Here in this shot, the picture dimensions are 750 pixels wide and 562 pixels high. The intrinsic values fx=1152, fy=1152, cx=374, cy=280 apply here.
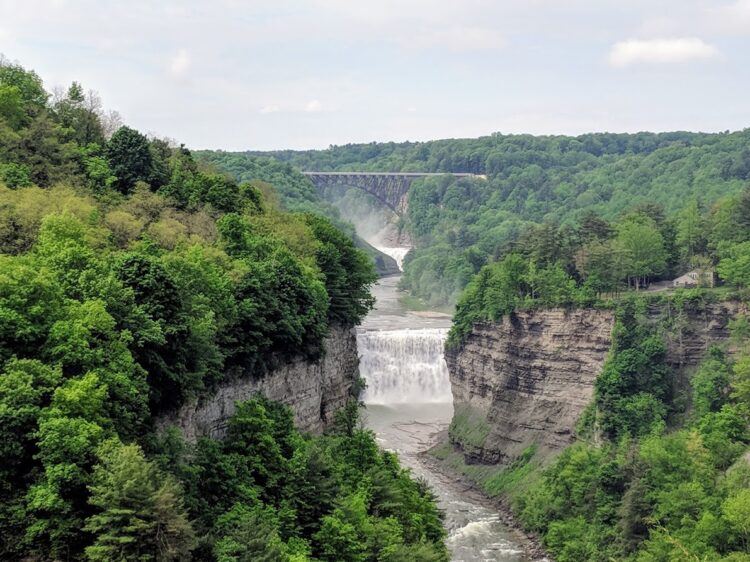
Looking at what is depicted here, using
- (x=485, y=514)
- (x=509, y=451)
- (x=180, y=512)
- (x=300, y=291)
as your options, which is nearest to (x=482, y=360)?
(x=509, y=451)

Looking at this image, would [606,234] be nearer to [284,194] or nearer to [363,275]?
[363,275]

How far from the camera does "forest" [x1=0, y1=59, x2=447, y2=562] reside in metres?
30.8

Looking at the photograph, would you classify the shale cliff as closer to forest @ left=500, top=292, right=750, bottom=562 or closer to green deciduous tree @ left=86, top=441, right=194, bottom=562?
forest @ left=500, top=292, right=750, bottom=562

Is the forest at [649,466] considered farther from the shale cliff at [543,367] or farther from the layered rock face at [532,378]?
the layered rock face at [532,378]

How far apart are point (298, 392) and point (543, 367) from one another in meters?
40.6

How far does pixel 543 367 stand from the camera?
89.4m

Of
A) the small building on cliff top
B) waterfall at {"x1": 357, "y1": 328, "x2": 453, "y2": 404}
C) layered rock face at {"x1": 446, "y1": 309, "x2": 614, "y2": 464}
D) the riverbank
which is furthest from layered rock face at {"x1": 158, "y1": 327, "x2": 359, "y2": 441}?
waterfall at {"x1": 357, "y1": 328, "x2": 453, "y2": 404}

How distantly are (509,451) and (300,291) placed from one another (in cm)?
4039

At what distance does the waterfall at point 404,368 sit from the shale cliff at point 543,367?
14714mm

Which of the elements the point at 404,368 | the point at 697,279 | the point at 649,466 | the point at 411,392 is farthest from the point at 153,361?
the point at 404,368

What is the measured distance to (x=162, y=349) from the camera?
39250 mm

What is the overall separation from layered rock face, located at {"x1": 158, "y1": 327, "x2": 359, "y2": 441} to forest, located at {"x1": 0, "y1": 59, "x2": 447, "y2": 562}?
645 millimetres

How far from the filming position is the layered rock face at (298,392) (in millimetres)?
42375

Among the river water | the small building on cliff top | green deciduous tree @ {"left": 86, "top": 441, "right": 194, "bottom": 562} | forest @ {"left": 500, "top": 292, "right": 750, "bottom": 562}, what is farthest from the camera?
the small building on cliff top
